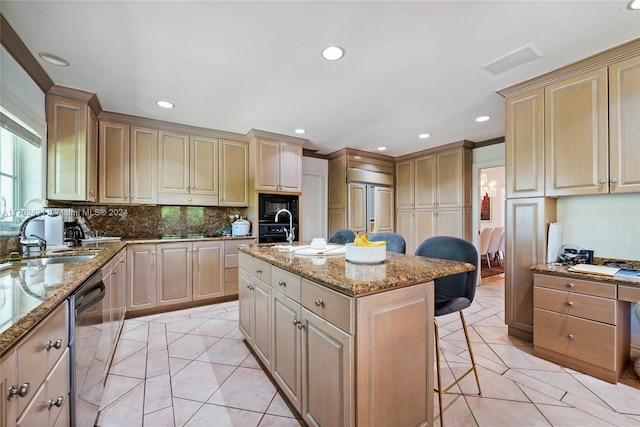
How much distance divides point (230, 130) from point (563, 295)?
4.07 m

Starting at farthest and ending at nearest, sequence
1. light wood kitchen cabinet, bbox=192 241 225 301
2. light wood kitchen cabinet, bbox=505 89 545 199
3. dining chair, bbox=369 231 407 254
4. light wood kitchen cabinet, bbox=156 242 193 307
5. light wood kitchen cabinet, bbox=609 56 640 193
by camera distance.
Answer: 1. light wood kitchen cabinet, bbox=192 241 225 301
2. light wood kitchen cabinet, bbox=156 242 193 307
3. light wood kitchen cabinet, bbox=505 89 545 199
4. dining chair, bbox=369 231 407 254
5. light wood kitchen cabinet, bbox=609 56 640 193

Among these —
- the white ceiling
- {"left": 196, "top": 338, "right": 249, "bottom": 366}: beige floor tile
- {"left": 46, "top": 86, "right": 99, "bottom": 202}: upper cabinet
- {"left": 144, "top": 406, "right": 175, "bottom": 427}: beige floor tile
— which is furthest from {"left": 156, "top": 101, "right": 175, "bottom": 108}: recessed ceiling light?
{"left": 144, "top": 406, "right": 175, "bottom": 427}: beige floor tile

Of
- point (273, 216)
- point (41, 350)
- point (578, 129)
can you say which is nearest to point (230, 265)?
point (273, 216)

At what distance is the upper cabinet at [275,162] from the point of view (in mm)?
3922

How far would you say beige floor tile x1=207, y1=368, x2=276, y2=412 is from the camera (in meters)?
1.74

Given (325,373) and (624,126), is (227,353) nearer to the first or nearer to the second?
(325,373)

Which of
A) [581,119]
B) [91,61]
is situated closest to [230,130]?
[91,61]

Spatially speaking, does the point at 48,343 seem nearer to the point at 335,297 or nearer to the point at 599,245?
the point at 335,297

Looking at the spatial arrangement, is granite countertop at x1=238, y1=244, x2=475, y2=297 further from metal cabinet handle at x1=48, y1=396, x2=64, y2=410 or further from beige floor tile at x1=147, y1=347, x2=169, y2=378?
beige floor tile at x1=147, y1=347, x2=169, y2=378

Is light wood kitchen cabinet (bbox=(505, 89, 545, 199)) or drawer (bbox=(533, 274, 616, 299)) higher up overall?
light wood kitchen cabinet (bbox=(505, 89, 545, 199))

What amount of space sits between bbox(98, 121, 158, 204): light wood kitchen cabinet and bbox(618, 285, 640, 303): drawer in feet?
15.0

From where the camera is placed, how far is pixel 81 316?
4.26 feet

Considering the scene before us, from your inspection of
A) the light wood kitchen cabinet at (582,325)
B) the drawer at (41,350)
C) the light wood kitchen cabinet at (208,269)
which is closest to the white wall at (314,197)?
the light wood kitchen cabinet at (208,269)

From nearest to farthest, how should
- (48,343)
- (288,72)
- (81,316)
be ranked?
1. (48,343)
2. (81,316)
3. (288,72)
